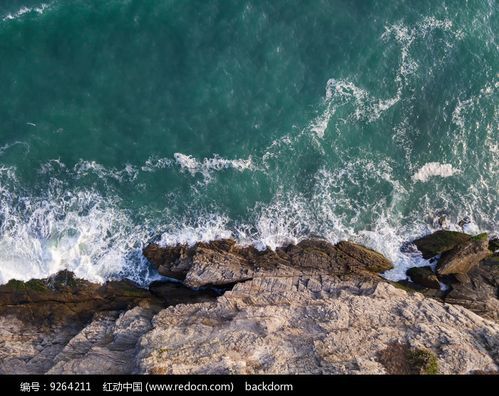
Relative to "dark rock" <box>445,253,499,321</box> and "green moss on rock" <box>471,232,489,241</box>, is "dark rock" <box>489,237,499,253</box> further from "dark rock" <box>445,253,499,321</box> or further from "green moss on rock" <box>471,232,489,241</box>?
"green moss on rock" <box>471,232,489,241</box>

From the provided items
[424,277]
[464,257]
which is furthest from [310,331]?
[464,257]

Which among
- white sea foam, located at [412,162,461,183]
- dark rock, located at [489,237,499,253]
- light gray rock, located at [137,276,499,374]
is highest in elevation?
white sea foam, located at [412,162,461,183]

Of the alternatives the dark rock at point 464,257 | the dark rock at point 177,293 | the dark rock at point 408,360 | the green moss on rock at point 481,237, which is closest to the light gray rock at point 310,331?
the dark rock at point 408,360

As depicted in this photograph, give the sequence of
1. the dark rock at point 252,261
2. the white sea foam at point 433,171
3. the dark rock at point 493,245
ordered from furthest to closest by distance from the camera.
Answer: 1. the white sea foam at point 433,171
2. the dark rock at point 493,245
3. the dark rock at point 252,261

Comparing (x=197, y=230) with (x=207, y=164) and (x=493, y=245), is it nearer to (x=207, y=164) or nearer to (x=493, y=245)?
(x=207, y=164)

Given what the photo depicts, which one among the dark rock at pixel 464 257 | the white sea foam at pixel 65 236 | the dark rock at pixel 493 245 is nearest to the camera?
the dark rock at pixel 464 257

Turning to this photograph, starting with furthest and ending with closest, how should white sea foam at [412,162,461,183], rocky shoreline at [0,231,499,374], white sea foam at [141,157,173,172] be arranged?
white sea foam at [412,162,461,183] < white sea foam at [141,157,173,172] < rocky shoreline at [0,231,499,374]

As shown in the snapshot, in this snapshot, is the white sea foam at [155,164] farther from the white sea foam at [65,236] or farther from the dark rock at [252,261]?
the dark rock at [252,261]

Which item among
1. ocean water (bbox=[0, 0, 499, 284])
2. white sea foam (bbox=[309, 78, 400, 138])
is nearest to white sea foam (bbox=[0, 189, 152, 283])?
ocean water (bbox=[0, 0, 499, 284])
